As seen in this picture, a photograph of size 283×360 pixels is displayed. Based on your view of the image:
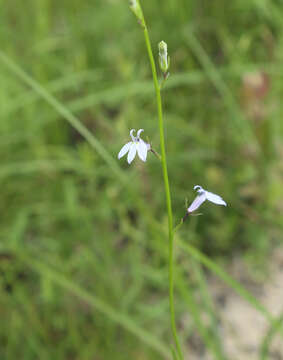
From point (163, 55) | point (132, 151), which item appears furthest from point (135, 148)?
point (163, 55)

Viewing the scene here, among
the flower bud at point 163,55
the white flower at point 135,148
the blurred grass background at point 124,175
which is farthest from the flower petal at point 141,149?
the blurred grass background at point 124,175

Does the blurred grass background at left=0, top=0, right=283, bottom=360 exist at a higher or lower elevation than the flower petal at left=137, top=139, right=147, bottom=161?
higher

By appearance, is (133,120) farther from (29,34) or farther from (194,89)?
(29,34)

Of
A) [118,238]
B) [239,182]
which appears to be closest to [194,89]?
[239,182]

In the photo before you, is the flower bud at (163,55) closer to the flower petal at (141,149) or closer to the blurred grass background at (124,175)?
the flower petal at (141,149)

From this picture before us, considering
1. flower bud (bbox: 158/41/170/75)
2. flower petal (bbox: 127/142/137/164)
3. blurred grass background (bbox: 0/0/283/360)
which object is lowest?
flower petal (bbox: 127/142/137/164)

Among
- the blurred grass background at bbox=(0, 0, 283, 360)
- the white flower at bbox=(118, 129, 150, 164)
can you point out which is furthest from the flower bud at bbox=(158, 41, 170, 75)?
the blurred grass background at bbox=(0, 0, 283, 360)

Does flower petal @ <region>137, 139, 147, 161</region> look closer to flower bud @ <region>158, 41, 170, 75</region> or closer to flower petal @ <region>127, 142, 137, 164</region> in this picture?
→ flower petal @ <region>127, 142, 137, 164</region>

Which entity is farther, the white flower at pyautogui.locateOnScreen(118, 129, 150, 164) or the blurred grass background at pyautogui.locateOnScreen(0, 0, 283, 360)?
the blurred grass background at pyautogui.locateOnScreen(0, 0, 283, 360)

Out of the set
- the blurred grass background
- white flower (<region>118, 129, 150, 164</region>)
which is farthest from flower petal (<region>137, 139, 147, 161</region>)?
the blurred grass background
